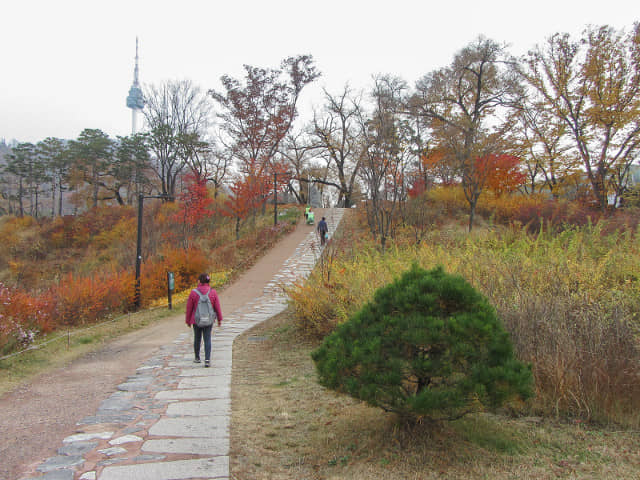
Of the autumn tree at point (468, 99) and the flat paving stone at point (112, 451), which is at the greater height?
the autumn tree at point (468, 99)

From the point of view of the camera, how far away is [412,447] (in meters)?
3.36

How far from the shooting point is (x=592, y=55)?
19.9m

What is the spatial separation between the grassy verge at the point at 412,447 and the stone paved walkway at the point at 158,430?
24 centimetres

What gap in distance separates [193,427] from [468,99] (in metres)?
26.5

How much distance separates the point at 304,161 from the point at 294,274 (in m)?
29.4

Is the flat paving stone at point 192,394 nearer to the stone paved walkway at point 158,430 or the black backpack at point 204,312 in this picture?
the stone paved walkway at point 158,430

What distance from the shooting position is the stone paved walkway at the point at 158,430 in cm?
335


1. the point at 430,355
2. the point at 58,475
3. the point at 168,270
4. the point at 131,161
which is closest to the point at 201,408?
the point at 58,475

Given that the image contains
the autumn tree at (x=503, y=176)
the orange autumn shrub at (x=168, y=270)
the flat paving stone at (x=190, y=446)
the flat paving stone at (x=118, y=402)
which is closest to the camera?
the flat paving stone at (x=190, y=446)

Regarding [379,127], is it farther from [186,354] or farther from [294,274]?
[186,354]

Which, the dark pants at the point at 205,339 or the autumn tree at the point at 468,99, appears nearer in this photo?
the dark pants at the point at 205,339

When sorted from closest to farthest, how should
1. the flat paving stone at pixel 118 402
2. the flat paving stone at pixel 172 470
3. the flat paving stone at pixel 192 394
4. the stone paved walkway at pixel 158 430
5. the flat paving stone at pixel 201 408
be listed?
the flat paving stone at pixel 172 470
the stone paved walkway at pixel 158 430
the flat paving stone at pixel 201 408
the flat paving stone at pixel 118 402
the flat paving stone at pixel 192 394

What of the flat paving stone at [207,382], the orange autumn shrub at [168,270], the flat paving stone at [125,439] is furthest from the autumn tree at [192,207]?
the flat paving stone at [125,439]

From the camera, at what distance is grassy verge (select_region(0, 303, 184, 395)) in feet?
22.3
